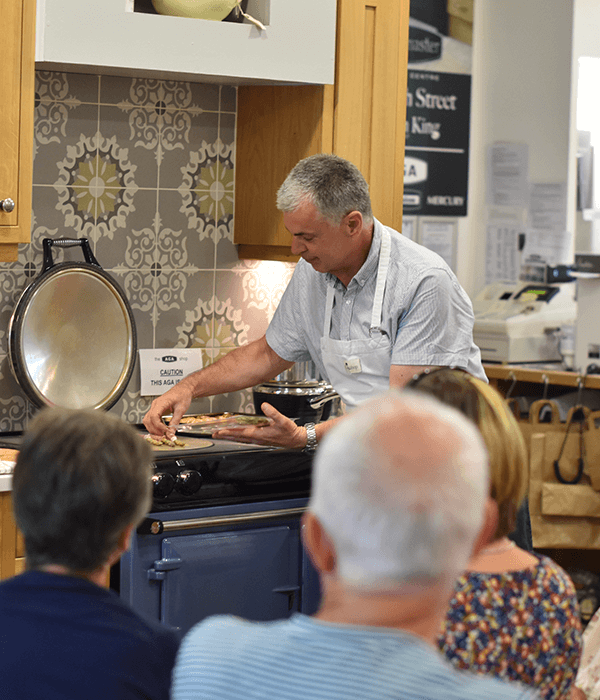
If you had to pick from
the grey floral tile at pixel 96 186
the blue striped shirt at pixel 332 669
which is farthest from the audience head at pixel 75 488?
the grey floral tile at pixel 96 186

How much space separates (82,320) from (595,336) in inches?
86.0

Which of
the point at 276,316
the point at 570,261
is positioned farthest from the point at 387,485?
the point at 570,261

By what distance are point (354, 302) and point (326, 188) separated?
1.11 ft

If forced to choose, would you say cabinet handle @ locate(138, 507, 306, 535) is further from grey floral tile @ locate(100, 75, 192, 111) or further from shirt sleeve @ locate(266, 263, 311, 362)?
grey floral tile @ locate(100, 75, 192, 111)

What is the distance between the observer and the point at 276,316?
2975mm

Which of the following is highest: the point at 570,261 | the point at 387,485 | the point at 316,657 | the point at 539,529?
the point at 570,261

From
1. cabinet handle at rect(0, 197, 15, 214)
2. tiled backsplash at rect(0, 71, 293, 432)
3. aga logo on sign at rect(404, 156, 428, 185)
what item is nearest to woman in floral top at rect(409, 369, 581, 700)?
cabinet handle at rect(0, 197, 15, 214)

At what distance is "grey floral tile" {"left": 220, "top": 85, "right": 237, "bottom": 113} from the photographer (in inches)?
129

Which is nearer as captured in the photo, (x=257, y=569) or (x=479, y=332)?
(x=257, y=569)

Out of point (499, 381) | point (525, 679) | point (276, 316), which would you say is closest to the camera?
point (525, 679)

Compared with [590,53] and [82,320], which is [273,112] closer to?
[82,320]

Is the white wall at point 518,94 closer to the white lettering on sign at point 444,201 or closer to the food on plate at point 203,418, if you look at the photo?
the white lettering on sign at point 444,201

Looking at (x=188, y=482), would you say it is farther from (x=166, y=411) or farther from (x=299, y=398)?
(x=299, y=398)

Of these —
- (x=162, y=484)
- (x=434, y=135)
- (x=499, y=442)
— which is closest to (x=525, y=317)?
(x=434, y=135)
